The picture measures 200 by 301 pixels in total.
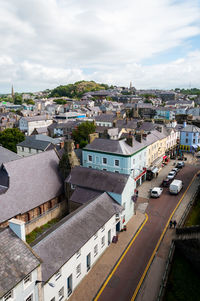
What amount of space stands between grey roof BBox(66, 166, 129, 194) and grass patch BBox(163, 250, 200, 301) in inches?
382

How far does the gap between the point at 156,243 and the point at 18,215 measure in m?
16.3

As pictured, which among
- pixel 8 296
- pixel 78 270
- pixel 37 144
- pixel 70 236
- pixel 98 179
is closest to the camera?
pixel 8 296

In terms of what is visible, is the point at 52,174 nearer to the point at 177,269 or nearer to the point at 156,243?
the point at 156,243

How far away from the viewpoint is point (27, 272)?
45.6ft

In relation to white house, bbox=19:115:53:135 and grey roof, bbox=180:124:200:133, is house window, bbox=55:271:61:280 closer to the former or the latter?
grey roof, bbox=180:124:200:133

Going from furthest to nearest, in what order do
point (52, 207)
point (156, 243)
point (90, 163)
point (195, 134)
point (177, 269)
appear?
point (195, 134), point (90, 163), point (52, 207), point (156, 243), point (177, 269)

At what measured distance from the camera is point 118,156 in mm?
37438

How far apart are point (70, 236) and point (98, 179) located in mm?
10563

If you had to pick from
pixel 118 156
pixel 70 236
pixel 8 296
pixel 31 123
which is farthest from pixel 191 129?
pixel 8 296

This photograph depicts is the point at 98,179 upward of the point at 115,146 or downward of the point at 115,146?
downward

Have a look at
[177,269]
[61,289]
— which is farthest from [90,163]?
[61,289]

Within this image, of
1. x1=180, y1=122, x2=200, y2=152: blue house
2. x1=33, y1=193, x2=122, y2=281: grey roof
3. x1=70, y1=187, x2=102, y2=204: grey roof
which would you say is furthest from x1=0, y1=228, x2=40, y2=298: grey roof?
x1=180, y1=122, x2=200, y2=152: blue house

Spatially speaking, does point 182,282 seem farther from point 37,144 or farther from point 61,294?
point 37,144

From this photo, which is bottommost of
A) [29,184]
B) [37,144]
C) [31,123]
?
[29,184]
